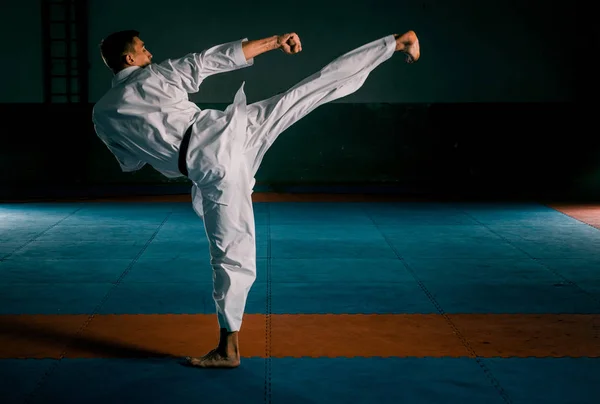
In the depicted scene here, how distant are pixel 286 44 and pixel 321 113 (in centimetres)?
751

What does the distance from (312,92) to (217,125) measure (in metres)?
0.55

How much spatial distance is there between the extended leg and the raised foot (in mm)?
938

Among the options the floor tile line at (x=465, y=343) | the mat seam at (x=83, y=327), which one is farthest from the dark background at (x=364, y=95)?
the floor tile line at (x=465, y=343)

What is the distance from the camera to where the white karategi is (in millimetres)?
3629

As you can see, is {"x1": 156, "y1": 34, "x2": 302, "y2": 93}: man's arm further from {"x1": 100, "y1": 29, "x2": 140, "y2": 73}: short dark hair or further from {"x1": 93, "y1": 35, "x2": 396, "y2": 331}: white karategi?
{"x1": 100, "y1": 29, "x2": 140, "y2": 73}: short dark hair

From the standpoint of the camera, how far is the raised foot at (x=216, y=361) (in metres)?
3.88

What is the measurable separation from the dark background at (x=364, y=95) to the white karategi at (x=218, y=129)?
707 centimetres

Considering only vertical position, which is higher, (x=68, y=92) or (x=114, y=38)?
(x=114, y=38)

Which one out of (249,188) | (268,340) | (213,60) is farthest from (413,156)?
(213,60)

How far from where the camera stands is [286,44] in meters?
3.67

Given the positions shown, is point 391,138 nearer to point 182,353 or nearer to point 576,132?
point 576,132

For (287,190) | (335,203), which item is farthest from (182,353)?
(287,190)

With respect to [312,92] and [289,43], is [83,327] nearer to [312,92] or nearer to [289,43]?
[312,92]

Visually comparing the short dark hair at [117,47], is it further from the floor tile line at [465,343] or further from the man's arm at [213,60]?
the floor tile line at [465,343]
